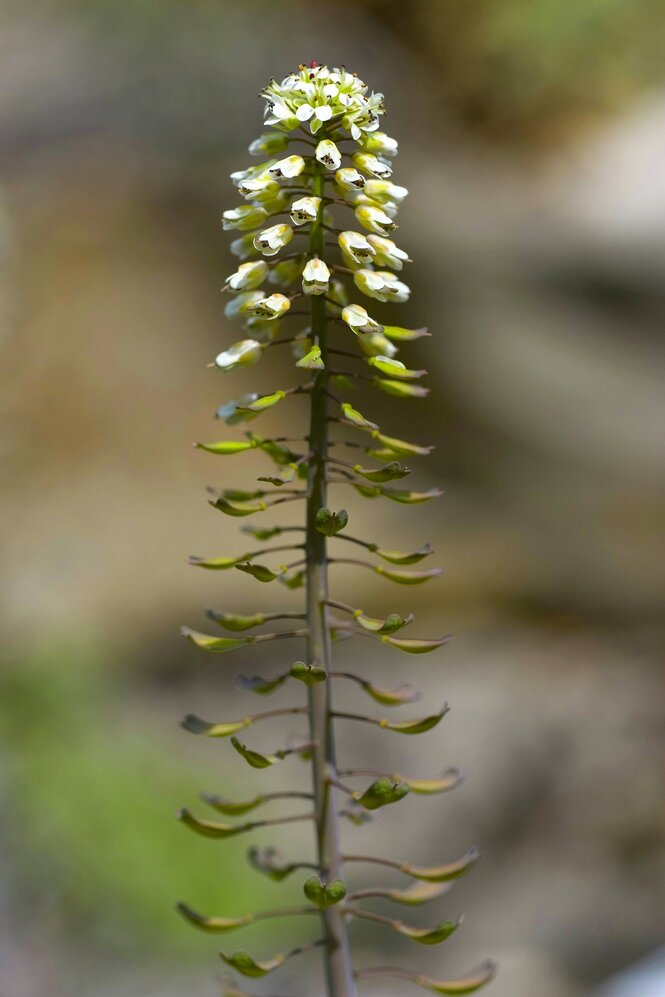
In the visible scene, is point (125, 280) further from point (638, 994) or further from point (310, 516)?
point (310, 516)

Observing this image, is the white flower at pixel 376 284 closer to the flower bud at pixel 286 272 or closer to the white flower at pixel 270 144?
the flower bud at pixel 286 272

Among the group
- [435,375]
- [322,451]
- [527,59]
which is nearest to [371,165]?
[322,451]

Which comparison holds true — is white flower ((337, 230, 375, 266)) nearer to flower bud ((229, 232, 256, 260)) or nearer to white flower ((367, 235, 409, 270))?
white flower ((367, 235, 409, 270))

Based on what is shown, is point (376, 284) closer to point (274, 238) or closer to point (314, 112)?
point (274, 238)

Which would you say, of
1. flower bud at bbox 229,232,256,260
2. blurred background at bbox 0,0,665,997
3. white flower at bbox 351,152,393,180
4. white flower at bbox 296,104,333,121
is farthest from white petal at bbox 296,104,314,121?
blurred background at bbox 0,0,665,997

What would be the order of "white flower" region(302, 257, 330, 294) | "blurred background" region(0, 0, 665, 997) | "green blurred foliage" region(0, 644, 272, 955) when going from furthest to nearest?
1. "blurred background" region(0, 0, 665, 997)
2. "green blurred foliage" region(0, 644, 272, 955)
3. "white flower" region(302, 257, 330, 294)

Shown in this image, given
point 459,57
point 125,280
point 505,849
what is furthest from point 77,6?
point 505,849
